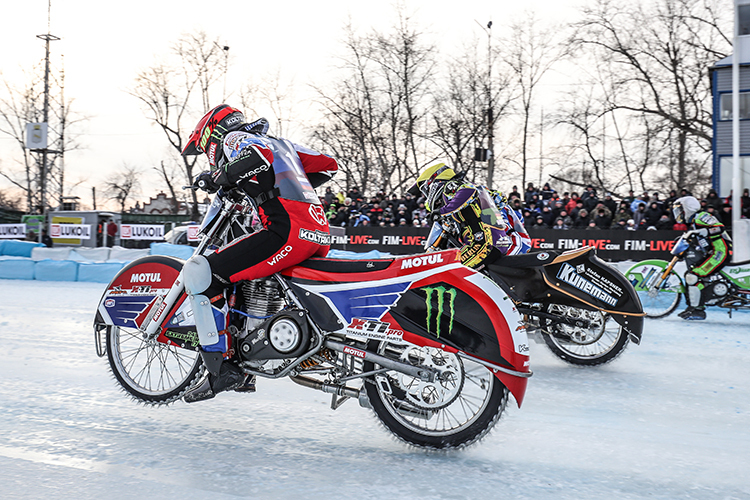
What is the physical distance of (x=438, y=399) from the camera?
123 inches

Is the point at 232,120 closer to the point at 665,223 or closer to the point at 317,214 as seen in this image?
the point at 317,214

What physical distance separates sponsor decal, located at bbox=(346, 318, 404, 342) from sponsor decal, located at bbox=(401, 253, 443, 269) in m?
0.31

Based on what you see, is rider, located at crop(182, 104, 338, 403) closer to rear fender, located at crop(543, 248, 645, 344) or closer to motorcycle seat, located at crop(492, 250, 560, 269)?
motorcycle seat, located at crop(492, 250, 560, 269)

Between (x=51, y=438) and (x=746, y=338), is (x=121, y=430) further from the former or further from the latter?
(x=746, y=338)

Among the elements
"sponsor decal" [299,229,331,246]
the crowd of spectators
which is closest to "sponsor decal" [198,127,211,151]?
"sponsor decal" [299,229,331,246]

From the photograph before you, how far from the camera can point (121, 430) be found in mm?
3451

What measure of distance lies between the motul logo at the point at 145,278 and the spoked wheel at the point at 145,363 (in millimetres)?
364

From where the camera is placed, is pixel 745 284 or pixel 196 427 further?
pixel 745 284

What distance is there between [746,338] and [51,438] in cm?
681

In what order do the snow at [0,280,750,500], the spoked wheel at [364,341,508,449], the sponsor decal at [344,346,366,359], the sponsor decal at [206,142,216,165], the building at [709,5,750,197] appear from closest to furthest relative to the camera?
the snow at [0,280,750,500] < the spoked wheel at [364,341,508,449] < the sponsor decal at [344,346,366,359] < the sponsor decal at [206,142,216,165] < the building at [709,5,750,197]

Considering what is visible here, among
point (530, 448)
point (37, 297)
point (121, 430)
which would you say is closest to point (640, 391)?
point (530, 448)

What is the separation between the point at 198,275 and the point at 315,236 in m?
0.67

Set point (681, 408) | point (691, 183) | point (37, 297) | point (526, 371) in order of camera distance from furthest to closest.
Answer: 1. point (691, 183)
2. point (37, 297)
3. point (681, 408)
4. point (526, 371)

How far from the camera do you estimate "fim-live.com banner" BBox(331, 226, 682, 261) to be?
46.4 ft
